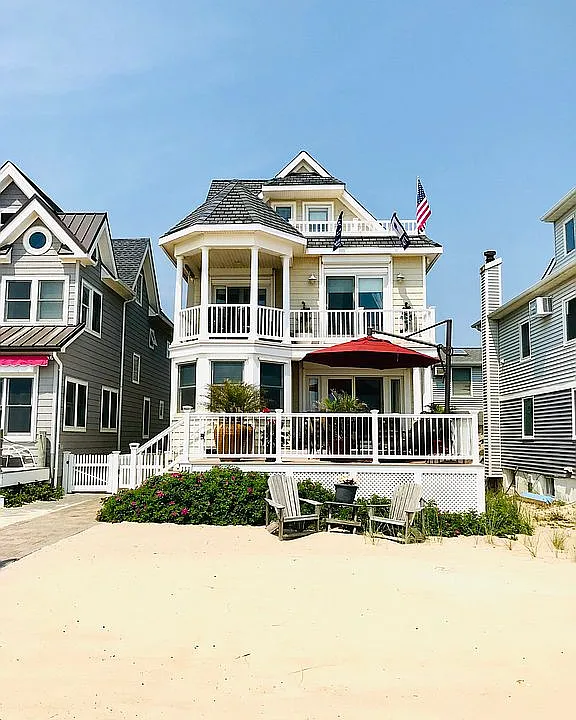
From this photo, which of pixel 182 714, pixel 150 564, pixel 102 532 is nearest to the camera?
pixel 182 714

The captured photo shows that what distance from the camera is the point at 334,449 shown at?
14.0 metres

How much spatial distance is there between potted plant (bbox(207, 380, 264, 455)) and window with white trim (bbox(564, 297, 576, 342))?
8200mm

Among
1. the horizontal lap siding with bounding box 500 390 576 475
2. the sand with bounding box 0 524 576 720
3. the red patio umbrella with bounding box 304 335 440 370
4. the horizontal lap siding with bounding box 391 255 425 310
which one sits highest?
the horizontal lap siding with bounding box 391 255 425 310

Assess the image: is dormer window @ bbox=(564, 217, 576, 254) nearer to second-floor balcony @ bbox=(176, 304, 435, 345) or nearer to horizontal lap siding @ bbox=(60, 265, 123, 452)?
second-floor balcony @ bbox=(176, 304, 435, 345)

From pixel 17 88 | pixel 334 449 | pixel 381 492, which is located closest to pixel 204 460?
pixel 334 449

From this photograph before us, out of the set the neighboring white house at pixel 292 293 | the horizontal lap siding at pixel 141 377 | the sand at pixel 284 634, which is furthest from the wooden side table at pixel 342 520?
the horizontal lap siding at pixel 141 377

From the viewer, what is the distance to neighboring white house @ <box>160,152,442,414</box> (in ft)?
59.7

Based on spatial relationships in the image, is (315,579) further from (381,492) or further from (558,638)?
(381,492)

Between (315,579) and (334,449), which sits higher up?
(334,449)

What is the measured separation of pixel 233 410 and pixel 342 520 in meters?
3.99

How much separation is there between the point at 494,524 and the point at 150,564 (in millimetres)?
6379

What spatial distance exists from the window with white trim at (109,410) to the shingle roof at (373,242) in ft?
26.4

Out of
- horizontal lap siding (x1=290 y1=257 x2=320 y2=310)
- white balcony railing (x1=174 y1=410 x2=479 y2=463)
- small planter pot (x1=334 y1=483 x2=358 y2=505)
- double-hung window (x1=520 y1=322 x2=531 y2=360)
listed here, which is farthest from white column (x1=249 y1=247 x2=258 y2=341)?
double-hung window (x1=520 y1=322 x2=531 y2=360)

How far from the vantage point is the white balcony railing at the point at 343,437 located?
44.8 ft
